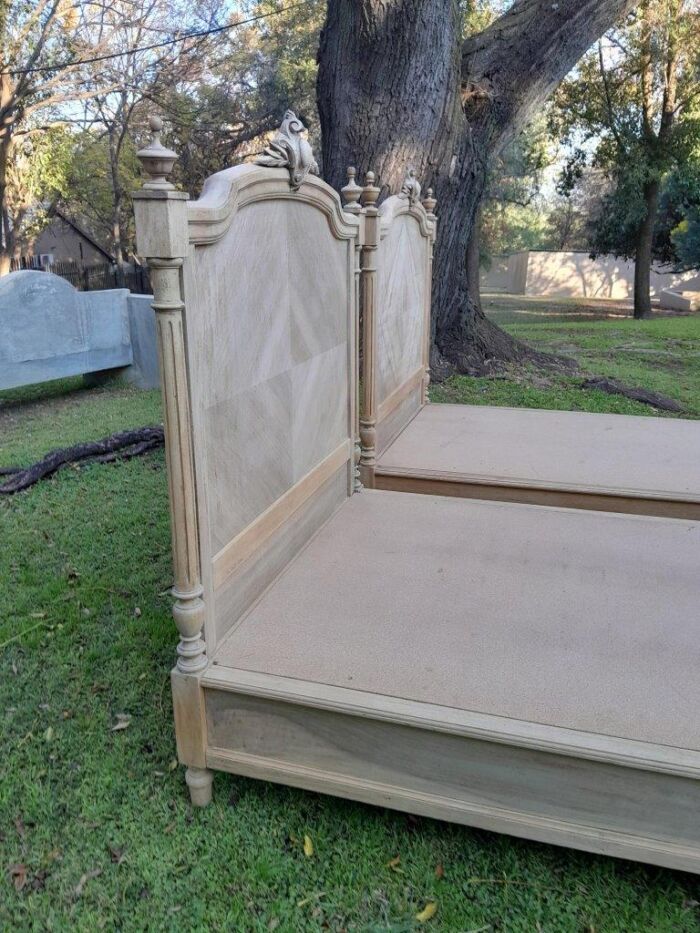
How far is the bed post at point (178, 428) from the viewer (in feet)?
4.92

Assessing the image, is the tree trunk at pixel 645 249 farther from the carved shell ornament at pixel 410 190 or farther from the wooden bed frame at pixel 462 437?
the carved shell ornament at pixel 410 190

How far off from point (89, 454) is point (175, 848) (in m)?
3.43

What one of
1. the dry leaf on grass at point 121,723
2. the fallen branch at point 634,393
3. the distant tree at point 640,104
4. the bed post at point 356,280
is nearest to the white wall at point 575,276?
the distant tree at point 640,104

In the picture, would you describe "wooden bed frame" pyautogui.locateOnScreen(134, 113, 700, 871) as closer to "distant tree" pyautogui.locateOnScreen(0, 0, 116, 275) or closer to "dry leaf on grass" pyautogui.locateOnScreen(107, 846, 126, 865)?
"dry leaf on grass" pyautogui.locateOnScreen(107, 846, 126, 865)

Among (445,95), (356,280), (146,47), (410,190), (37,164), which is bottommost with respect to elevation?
(356,280)

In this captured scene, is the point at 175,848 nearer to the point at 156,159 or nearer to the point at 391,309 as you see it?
the point at 156,159

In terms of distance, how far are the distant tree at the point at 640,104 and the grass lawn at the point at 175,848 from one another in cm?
1321

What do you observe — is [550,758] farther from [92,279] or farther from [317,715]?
[92,279]

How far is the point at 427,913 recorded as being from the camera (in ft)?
5.44

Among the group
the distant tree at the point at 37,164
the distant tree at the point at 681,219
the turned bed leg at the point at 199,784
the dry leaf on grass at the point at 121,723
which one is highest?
the distant tree at the point at 37,164

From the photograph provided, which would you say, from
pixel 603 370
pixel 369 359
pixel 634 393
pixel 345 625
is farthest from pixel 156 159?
pixel 603 370

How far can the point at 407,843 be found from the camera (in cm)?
186

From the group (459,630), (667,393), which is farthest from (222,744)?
(667,393)

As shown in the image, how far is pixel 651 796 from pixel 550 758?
0.23 metres
